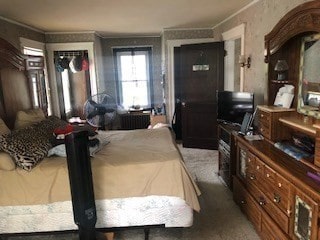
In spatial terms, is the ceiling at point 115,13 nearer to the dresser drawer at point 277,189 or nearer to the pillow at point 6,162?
the pillow at point 6,162

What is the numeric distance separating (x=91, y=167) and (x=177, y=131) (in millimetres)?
3265

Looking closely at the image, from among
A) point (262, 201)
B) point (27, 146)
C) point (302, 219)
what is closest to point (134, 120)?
point (27, 146)

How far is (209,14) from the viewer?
367cm

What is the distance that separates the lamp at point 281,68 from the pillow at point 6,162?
241 cm

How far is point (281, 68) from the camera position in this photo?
7.60 feet

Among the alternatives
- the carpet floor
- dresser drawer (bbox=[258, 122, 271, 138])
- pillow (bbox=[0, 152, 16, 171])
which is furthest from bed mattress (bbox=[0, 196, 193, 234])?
dresser drawer (bbox=[258, 122, 271, 138])

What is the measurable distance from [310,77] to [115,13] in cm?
250

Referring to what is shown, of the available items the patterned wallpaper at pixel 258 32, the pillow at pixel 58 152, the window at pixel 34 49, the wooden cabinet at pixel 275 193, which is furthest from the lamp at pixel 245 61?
the window at pixel 34 49

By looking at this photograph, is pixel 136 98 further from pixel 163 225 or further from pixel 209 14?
pixel 163 225

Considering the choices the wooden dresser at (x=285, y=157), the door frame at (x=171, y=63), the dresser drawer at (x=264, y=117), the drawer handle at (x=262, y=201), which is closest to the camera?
the wooden dresser at (x=285, y=157)

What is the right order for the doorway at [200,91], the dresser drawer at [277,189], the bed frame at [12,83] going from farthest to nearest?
the doorway at [200,91]
the bed frame at [12,83]
the dresser drawer at [277,189]

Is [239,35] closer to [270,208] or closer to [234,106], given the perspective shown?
[234,106]

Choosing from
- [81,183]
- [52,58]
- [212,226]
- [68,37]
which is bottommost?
[212,226]

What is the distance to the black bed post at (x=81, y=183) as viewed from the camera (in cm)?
187
